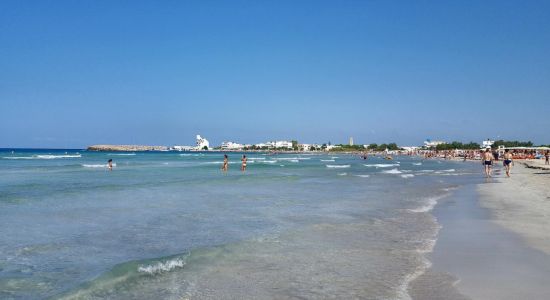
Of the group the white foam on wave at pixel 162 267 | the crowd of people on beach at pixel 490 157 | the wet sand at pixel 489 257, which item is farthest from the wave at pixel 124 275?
the crowd of people on beach at pixel 490 157

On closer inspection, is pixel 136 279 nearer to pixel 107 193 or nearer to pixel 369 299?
pixel 369 299

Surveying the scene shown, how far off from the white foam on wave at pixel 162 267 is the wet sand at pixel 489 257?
11.4ft

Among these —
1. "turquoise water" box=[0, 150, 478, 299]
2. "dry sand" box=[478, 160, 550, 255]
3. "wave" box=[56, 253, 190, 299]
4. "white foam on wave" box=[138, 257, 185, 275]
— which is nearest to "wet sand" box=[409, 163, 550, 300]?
"dry sand" box=[478, 160, 550, 255]

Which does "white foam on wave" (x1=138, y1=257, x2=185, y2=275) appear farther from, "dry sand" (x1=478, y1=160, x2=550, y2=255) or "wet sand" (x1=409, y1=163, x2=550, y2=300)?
"dry sand" (x1=478, y1=160, x2=550, y2=255)

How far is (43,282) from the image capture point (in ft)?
20.2

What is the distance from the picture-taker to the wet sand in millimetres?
5652

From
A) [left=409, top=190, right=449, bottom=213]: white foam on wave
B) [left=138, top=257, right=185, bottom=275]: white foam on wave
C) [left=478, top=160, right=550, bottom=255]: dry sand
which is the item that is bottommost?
[left=409, top=190, right=449, bottom=213]: white foam on wave

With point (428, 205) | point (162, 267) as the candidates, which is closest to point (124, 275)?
point (162, 267)

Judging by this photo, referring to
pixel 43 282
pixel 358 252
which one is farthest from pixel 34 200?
pixel 358 252

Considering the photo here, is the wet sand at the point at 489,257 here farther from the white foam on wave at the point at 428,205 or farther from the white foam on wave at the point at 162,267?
the white foam on wave at the point at 162,267

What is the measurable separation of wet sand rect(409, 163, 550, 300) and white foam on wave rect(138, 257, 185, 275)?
346 centimetres

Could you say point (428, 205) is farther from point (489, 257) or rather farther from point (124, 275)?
point (124, 275)

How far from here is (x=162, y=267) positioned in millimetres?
6934

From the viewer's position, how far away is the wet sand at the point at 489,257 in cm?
565
